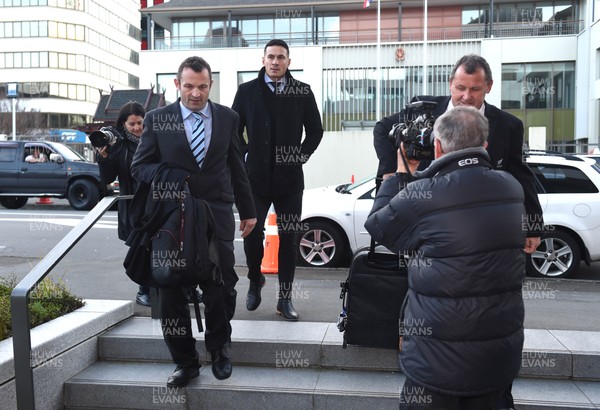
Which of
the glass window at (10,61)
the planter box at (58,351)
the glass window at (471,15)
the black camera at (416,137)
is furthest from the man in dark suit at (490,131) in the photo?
the glass window at (10,61)

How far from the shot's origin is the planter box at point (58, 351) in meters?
3.58

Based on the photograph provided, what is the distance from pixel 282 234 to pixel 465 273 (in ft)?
7.91

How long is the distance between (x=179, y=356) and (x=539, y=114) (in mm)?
30376

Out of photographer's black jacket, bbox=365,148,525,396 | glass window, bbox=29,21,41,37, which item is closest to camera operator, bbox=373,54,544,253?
photographer's black jacket, bbox=365,148,525,396

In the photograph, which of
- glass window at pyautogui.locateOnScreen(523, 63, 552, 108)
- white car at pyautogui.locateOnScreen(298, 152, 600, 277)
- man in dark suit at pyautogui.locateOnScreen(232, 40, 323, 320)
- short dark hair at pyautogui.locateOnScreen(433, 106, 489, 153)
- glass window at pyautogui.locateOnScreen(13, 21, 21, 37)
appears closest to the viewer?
short dark hair at pyautogui.locateOnScreen(433, 106, 489, 153)

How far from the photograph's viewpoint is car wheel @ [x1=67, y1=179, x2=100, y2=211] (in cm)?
1623

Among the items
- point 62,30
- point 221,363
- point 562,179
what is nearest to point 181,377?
point 221,363

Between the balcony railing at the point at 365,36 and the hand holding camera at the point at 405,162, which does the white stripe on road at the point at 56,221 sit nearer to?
the hand holding camera at the point at 405,162

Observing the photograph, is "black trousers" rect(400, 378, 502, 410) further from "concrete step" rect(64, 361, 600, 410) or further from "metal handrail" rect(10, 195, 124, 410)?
"metal handrail" rect(10, 195, 124, 410)

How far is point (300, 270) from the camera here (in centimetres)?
788

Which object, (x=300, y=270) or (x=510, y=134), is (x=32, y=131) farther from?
(x=510, y=134)

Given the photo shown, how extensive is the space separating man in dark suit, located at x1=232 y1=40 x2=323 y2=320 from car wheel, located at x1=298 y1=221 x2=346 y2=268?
3241mm

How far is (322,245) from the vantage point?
8.00 m

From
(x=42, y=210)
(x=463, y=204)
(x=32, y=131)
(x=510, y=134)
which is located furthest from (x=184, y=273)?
(x=32, y=131)
